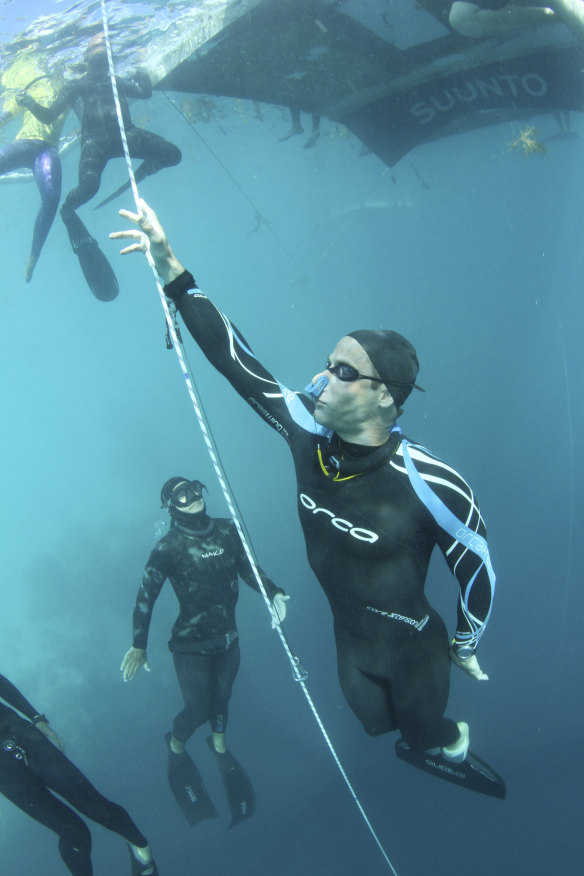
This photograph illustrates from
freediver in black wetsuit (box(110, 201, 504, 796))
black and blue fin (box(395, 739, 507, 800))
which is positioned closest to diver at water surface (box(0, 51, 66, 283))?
freediver in black wetsuit (box(110, 201, 504, 796))

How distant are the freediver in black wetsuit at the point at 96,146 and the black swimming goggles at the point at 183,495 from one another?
3.99 meters

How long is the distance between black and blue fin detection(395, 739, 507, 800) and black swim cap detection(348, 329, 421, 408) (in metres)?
2.28

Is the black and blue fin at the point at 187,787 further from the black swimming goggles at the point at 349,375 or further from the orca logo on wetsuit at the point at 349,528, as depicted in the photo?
the black swimming goggles at the point at 349,375

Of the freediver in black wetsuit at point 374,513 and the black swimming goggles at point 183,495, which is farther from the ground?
the freediver in black wetsuit at point 374,513

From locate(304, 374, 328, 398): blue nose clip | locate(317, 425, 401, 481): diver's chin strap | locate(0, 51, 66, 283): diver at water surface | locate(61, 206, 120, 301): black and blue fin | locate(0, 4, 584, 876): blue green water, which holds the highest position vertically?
locate(0, 51, 66, 283): diver at water surface

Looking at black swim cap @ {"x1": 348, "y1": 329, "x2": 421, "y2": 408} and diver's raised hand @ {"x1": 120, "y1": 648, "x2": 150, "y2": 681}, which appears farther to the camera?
diver's raised hand @ {"x1": 120, "y1": 648, "x2": 150, "y2": 681}

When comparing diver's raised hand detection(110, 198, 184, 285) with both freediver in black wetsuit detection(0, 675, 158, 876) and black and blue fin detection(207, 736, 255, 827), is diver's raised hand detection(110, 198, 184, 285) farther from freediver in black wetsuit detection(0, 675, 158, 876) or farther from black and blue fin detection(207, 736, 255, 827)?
black and blue fin detection(207, 736, 255, 827)

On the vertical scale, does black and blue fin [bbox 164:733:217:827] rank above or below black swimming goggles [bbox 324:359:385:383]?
below

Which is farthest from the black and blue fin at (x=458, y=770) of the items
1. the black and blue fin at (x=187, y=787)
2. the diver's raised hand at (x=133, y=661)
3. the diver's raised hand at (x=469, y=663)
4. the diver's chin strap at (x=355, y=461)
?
the black and blue fin at (x=187, y=787)

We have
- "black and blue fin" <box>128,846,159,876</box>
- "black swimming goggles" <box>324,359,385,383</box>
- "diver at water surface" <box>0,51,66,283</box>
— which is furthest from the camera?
"diver at water surface" <box>0,51,66,283</box>

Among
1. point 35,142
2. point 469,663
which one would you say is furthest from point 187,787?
point 35,142

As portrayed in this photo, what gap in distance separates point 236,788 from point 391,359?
6.54 meters

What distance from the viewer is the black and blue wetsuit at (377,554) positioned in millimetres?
2322

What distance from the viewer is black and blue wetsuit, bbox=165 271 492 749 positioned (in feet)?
7.62
